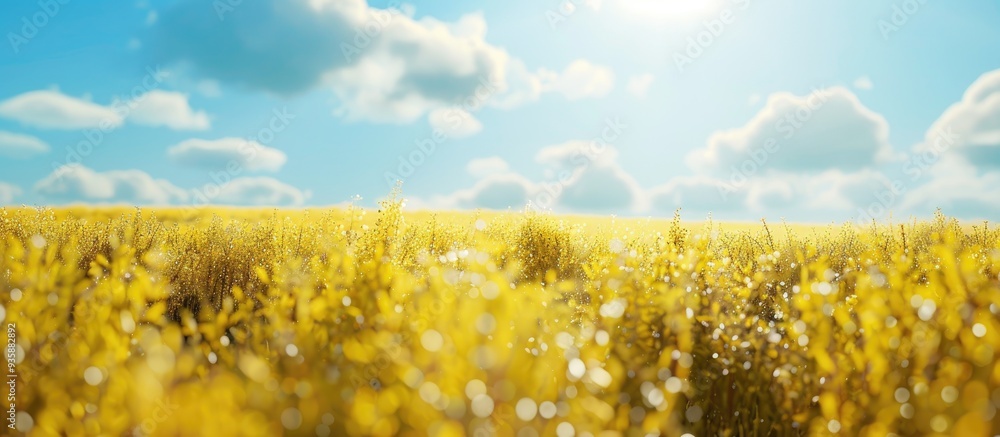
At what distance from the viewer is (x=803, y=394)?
3.90 metres

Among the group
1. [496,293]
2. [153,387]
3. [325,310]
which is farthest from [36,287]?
[496,293]

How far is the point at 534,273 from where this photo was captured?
12344 millimetres

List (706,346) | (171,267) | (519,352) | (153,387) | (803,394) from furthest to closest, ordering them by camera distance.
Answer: (171,267), (706,346), (803,394), (519,352), (153,387)

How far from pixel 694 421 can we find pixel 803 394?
711 mm

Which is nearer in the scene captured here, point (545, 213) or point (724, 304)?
point (724, 304)

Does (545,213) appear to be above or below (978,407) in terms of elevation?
above

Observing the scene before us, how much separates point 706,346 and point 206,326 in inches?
133

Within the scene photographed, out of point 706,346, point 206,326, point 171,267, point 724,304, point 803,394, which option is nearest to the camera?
point 206,326

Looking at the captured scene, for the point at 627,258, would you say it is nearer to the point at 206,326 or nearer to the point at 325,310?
the point at 325,310

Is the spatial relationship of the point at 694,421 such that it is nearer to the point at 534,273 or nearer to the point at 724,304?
the point at 724,304

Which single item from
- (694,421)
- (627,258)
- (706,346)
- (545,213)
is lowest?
(694,421)

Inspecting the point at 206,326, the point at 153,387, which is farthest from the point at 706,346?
the point at 153,387

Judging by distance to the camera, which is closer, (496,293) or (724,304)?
(496,293)

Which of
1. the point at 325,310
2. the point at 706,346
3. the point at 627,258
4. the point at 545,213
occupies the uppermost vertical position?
the point at 545,213
